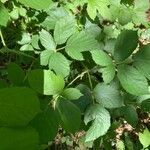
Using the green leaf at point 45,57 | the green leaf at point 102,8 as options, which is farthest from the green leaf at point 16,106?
the green leaf at point 102,8

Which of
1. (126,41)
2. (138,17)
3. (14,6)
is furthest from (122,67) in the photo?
(14,6)

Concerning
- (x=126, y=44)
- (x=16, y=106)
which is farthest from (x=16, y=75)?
(x=16, y=106)

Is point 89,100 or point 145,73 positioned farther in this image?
point 89,100

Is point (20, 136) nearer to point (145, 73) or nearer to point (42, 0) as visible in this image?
point (42, 0)

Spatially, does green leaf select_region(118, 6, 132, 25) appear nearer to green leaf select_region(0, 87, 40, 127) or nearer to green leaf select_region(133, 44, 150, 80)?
green leaf select_region(133, 44, 150, 80)

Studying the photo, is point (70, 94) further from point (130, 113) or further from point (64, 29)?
point (130, 113)

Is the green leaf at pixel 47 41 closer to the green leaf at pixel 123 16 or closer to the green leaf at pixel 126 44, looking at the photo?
the green leaf at pixel 126 44

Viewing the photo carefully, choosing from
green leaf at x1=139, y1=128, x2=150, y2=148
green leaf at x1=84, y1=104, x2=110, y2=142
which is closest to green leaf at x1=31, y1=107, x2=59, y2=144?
green leaf at x1=84, y1=104, x2=110, y2=142
